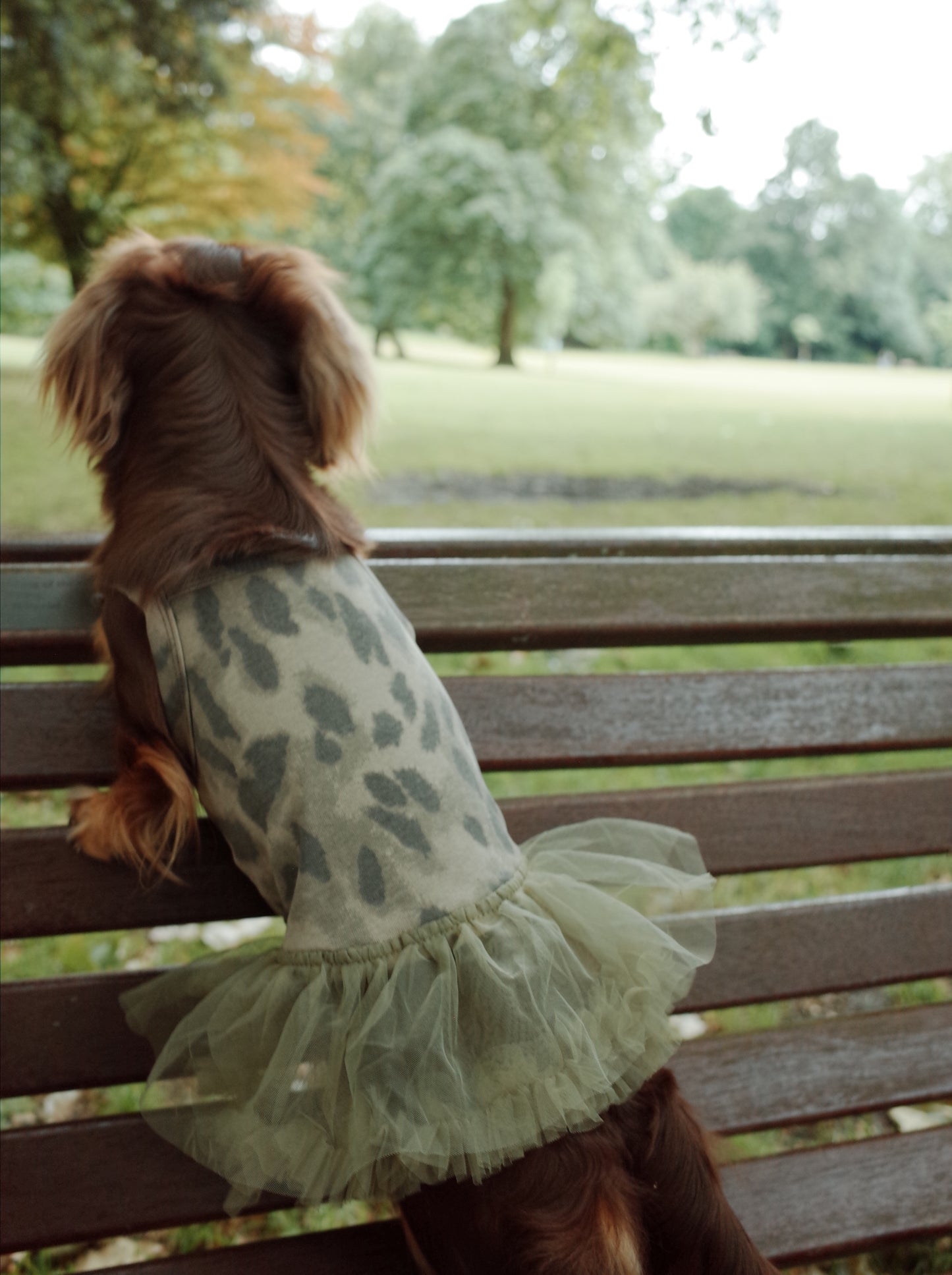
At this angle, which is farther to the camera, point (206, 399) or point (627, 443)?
point (627, 443)

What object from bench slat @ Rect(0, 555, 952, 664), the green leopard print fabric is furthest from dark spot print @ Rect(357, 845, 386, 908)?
bench slat @ Rect(0, 555, 952, 664)

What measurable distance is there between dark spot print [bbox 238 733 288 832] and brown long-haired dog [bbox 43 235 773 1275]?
19 cm

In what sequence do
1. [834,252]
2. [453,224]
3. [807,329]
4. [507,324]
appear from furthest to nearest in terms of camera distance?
[807,329] → [507,324] → [834,252] → [453,224]

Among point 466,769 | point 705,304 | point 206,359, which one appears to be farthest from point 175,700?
point 705,304

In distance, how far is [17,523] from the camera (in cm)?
558

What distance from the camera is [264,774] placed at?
1377 mm

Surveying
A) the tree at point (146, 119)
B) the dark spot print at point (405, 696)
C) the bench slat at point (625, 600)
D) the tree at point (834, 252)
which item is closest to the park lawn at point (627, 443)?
the bench slat at point (625, 600)

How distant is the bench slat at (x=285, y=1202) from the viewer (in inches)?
60.4

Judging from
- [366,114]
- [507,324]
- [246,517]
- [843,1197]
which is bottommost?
[843,1197]

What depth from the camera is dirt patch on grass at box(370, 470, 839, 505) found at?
7316 mm

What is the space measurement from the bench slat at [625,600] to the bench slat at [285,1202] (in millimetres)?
769

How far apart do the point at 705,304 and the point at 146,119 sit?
1505cm

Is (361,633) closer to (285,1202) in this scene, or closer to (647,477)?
(285,1202)

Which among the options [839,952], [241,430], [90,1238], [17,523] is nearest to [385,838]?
[241,430]
